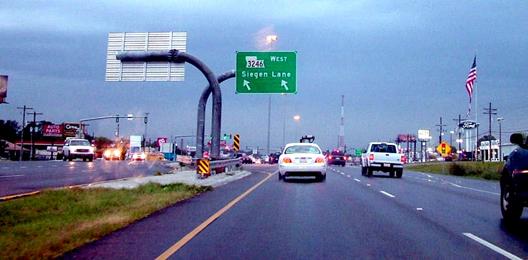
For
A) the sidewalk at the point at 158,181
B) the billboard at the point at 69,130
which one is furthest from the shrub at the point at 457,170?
the billboard at the point at 69,130

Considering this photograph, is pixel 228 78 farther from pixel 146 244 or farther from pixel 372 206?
pixel 146 244

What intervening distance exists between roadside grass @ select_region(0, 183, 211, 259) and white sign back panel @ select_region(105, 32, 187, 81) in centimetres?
1363

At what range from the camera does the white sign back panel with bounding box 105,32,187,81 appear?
107ft

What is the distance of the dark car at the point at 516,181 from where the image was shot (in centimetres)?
1072

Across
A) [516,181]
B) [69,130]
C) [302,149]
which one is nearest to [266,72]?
[302,149]

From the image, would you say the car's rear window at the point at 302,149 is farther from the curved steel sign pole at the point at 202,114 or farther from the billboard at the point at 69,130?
the billboard at the point at 69,130

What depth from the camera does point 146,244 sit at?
350 inches

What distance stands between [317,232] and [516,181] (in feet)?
13.2

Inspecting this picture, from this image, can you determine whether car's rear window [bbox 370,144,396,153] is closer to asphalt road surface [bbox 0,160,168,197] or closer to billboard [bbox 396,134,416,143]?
asphalt road surface [bbox 0,160,168,197]

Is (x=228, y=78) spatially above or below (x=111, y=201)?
above

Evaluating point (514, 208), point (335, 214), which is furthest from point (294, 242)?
point (514, 208)

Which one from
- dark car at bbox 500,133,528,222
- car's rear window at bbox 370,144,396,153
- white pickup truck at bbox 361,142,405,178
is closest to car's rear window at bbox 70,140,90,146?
white pickup truck at bbox 361,142,405,178

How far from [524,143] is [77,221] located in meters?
8.75

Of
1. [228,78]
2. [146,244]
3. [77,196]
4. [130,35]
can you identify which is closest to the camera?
[146,244]
